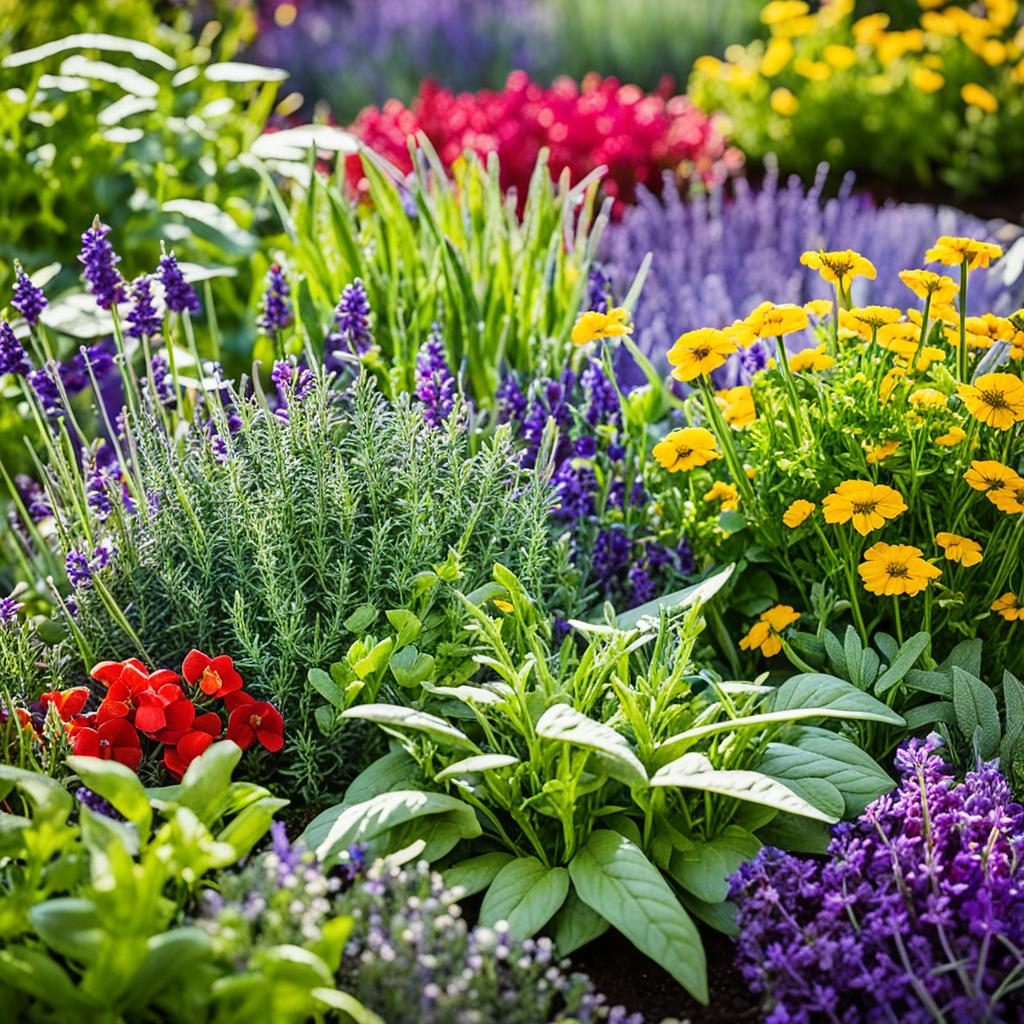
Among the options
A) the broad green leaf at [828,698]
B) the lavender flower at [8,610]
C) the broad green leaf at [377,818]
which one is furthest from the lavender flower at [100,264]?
the broad green leaf at [828,698]

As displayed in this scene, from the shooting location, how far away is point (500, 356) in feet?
9.08

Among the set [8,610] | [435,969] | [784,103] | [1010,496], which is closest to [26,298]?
[8,610]

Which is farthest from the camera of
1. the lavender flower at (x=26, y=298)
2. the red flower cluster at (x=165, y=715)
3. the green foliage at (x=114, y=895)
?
the lavender flower at (x=26, y=298)

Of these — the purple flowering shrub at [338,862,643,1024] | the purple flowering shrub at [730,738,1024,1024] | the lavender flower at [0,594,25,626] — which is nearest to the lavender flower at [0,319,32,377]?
the lavender flower at [0,594,25,626]

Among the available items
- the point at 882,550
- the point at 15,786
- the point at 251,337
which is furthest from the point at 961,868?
the point at 251,337

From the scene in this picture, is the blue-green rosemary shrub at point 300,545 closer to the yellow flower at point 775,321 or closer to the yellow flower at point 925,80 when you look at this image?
the yellow flower at point 775,321

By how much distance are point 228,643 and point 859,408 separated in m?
1.22

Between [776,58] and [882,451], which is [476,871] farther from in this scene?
[776,58]

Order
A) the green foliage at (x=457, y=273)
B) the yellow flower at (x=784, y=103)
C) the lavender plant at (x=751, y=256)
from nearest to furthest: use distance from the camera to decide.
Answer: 1. the green foliage at (x=457, y=273)
2. the lavender plant at (x=751, y=256)
3. the yellow flower at (x=784, y=103)

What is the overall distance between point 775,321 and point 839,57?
144 inches

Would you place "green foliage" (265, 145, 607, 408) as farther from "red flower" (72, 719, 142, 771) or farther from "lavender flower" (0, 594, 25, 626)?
"red flower" (72, 719, 142, 771)

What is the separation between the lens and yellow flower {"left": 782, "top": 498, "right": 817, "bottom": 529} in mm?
2078

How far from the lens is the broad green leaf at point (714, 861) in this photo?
5.98ft

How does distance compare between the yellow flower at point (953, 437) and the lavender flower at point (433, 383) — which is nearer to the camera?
the yellow flower at point (953, 437)
